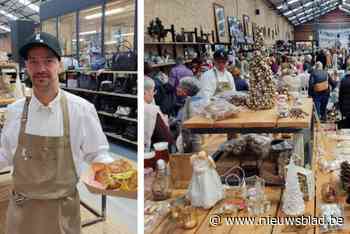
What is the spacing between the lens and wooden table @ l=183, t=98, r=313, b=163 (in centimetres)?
124

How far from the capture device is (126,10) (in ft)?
4.29

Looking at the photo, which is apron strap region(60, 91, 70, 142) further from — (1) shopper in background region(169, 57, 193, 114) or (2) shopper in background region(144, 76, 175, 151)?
(1) shopper in background region(169, 57, 193, 114)

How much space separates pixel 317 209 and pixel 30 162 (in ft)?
3.03

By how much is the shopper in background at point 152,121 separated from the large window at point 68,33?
0.29 m

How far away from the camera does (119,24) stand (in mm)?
1314

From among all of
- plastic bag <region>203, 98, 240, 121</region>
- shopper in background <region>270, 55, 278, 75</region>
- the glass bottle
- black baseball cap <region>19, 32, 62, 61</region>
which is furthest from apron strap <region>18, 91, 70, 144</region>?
shopper in background <region>270, 55, 278, 75</region>

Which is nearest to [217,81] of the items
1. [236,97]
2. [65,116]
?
[236,97]

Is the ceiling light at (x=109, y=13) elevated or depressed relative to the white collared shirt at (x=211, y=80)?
elevated

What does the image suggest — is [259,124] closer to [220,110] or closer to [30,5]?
[220,110]

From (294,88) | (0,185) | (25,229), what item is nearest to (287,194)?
(294,88)

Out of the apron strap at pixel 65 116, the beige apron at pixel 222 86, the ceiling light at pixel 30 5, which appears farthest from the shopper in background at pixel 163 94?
the ceiling light at pixel 30 5

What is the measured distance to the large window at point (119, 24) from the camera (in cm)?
130

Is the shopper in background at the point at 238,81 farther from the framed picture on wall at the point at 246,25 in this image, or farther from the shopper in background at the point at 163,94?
the shopper in background at the point at 163,94

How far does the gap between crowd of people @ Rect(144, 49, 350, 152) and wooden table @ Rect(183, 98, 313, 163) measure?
0.05 metres
